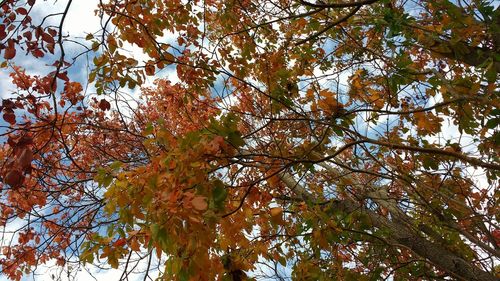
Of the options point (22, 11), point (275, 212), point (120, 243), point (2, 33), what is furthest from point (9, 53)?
point (275, 212)

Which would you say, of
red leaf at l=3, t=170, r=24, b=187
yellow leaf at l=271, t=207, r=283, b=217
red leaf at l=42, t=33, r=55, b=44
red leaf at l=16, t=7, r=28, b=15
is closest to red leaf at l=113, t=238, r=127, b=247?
red leaf at l=3, t=170, r=24, b=187

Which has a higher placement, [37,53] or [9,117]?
[37,53]

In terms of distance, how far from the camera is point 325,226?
3.14m

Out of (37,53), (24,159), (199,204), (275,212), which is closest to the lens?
(199,204)

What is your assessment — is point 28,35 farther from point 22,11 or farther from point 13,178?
point 13,178

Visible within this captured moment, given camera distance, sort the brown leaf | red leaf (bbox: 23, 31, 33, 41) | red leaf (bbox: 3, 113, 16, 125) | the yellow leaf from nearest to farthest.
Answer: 1. the brown leaf
2. red leaf (bbox: 3, 113, 16, 125)
3. the yellow leaf
4. red leaf (bbox: 23, 31, 33, 41)

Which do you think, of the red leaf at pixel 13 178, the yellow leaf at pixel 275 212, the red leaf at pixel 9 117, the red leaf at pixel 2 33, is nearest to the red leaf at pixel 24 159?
the red leaf at pixel 13 178

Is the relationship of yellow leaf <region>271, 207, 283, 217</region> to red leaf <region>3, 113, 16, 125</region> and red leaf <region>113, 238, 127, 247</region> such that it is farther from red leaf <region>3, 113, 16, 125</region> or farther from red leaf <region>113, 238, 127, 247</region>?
red leaf <region>3, 113, 16, 125</region>

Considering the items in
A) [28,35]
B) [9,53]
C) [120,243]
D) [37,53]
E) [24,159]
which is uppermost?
[28,35]

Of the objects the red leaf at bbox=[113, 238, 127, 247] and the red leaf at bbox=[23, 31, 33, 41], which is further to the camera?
the red leaf at bbox=[23, 31, 33, 41]

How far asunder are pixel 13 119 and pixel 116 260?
107 centimetres

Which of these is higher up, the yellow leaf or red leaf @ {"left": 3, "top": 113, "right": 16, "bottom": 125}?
red leaf @ {"left": 3, "top": 113, "right": 16, "bottom": 125}

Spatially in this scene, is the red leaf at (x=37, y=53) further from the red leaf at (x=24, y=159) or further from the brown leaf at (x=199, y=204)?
the brown leaf at (x=199, y=204)

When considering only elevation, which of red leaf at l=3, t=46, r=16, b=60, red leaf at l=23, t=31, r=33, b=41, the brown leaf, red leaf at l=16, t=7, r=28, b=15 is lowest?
the brown leaf
